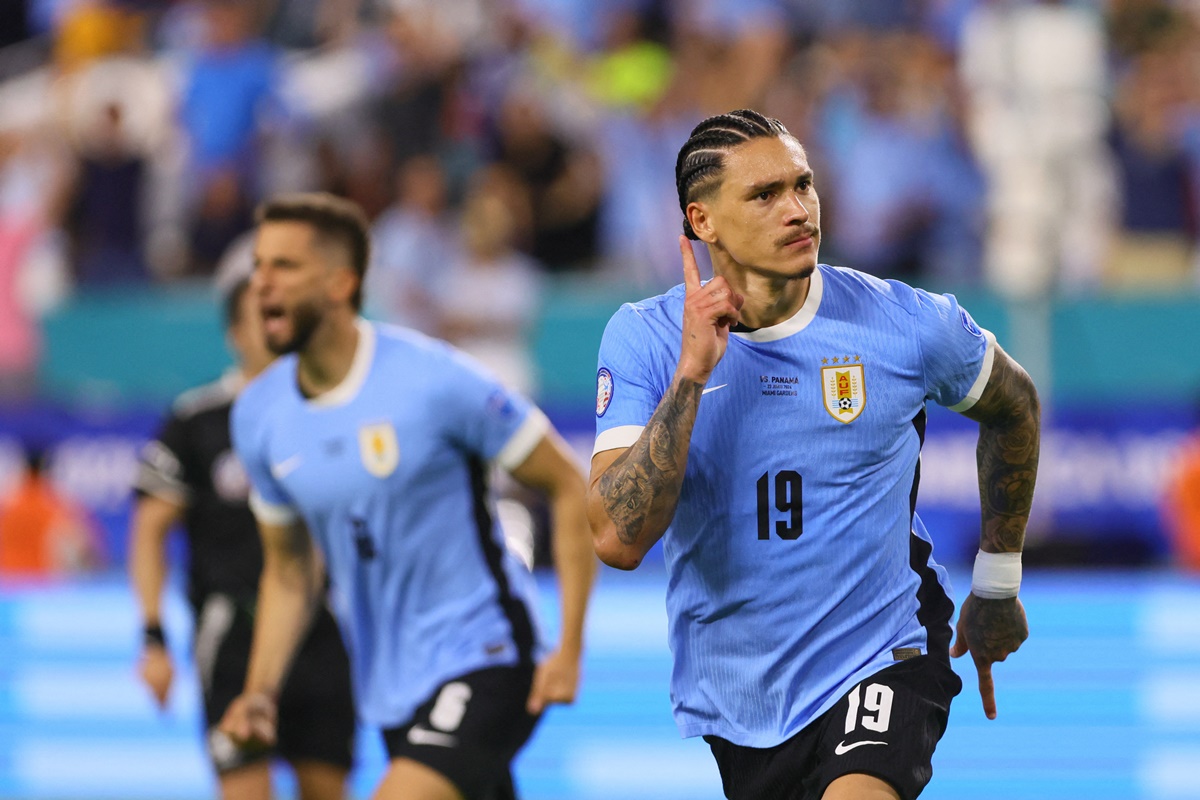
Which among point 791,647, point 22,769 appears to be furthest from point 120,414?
point 791,647

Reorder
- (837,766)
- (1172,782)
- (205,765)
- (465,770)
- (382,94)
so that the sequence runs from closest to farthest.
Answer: (837,766), (465,770), (1172,782), (205,765), (382,94)

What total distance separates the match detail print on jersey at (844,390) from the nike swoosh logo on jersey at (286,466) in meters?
1.98

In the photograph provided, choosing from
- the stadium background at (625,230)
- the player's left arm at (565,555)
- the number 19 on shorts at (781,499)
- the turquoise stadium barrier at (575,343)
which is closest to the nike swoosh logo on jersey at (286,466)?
the player's left arm at (565,555)

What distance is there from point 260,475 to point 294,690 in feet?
3.72

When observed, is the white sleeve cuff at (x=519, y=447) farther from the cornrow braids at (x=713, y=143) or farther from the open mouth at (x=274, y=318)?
the cornrow braids at (x=713, y=143)

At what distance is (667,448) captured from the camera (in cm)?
378

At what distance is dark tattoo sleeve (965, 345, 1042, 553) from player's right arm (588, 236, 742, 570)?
816 mm

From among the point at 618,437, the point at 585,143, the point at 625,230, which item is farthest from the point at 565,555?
the point at 585,143

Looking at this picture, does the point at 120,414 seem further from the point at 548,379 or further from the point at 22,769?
the point at 22,769

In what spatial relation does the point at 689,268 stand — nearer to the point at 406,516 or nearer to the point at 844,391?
the point at 844,391

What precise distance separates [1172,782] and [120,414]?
8091 millimetres

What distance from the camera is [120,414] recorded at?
1365cm

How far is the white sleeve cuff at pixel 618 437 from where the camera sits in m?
3.97

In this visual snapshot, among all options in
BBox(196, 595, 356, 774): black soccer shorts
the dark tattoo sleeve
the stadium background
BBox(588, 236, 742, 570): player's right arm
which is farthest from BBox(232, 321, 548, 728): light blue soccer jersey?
the stadium background
